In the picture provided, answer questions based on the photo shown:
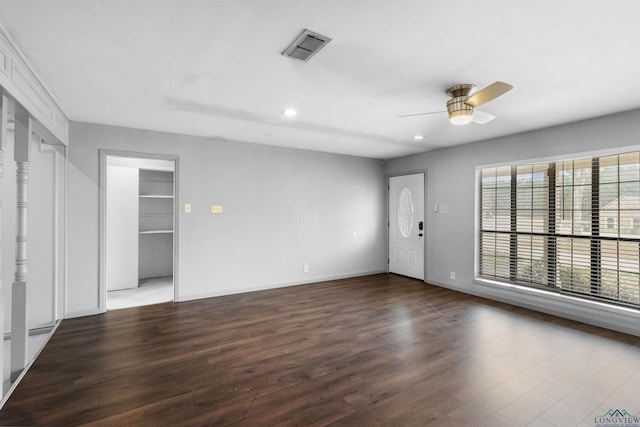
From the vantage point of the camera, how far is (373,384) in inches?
96.2

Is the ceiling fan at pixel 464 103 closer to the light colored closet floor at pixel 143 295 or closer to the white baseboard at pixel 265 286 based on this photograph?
the white baseboard at pixel 265 286

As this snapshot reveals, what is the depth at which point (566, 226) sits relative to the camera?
13.5 feet

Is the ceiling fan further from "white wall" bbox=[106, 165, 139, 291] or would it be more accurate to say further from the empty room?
"white wall" bbox=[106, 165, 139, 291]

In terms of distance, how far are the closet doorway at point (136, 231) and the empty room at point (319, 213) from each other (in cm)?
4

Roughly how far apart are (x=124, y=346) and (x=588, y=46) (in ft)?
→ 15.4

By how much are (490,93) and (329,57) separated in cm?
131

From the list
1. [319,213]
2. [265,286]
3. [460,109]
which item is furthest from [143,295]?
[460,109]

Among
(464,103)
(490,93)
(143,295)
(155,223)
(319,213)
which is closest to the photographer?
(490,93)

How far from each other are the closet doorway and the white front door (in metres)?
4.26

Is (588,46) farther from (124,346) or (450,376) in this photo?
(124,346)

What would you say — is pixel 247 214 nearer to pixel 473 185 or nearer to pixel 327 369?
pixel 327 369

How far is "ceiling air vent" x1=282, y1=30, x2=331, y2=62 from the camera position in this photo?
6.64ft

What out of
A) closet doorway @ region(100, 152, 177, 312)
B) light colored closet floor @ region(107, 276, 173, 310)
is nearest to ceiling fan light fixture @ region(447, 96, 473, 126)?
closet doorway @ region(100, 152, 177, 312)

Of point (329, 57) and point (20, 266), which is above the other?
point (329, 57)
